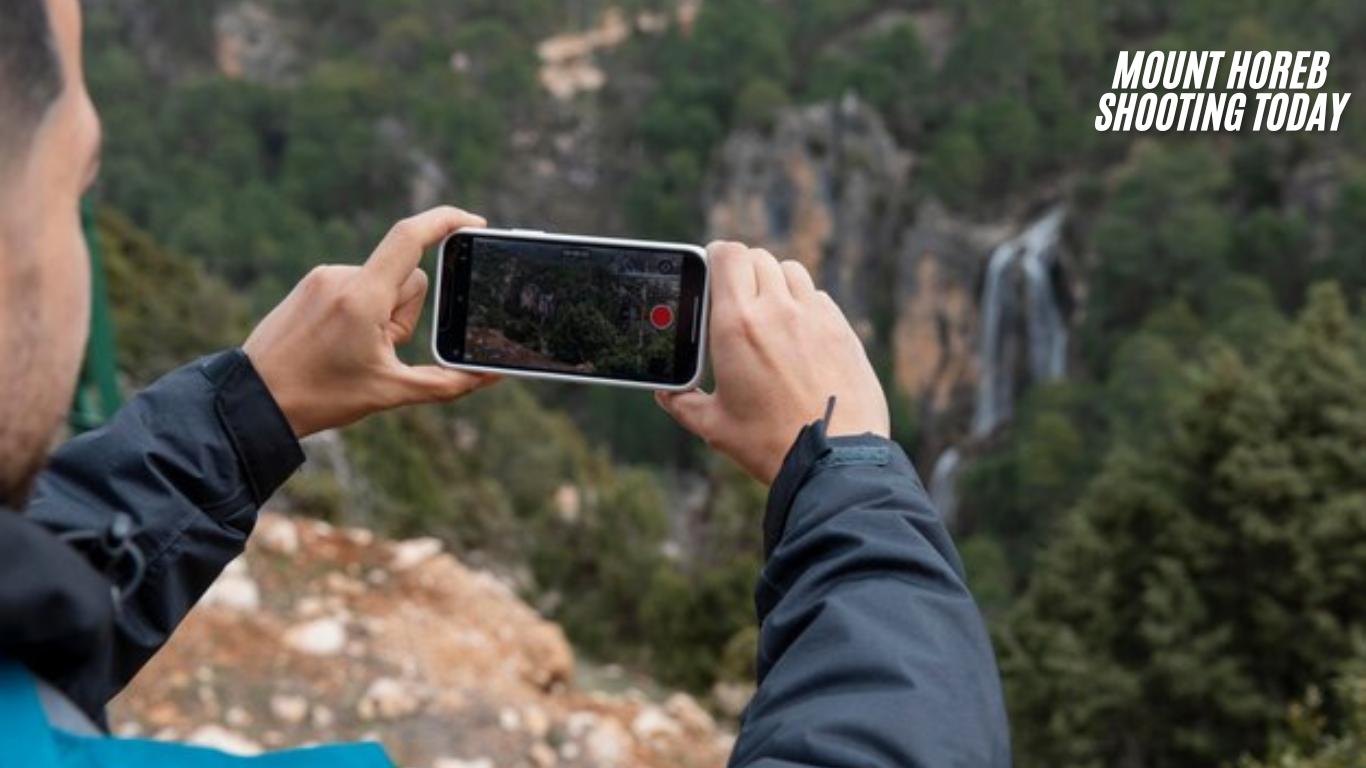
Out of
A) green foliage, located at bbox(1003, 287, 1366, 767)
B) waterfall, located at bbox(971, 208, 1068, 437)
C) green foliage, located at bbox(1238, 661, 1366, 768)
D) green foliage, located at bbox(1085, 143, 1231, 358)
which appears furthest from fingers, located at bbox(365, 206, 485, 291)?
waterfall, located at bbox(971, 208, 1068, 437)

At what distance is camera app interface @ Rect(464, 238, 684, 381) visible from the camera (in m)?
1.37

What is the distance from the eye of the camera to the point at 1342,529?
7918 mm

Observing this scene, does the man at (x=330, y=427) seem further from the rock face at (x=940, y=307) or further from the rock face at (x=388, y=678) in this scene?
the rock face at (x=940, y=307)

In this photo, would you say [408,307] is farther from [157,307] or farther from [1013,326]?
[1013,326]

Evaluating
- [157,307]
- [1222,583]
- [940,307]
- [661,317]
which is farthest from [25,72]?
[940,307]

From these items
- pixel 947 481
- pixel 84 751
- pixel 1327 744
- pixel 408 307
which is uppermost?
pixel 408 307

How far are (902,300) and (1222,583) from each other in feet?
75.6

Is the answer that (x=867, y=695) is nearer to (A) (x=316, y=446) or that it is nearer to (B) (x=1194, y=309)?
(A) (x=316, y=446)

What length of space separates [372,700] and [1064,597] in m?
6.69

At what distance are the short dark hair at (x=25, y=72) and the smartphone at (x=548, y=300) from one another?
0.62 meters

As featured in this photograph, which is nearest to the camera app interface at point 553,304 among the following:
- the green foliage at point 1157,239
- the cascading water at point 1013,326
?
the green foliage at point 1157,239

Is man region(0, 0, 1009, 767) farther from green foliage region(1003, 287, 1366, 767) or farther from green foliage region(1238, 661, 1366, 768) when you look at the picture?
green foliage region(1003, 287, 1366, 767)

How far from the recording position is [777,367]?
3.47 ft

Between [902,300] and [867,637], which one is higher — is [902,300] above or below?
below
